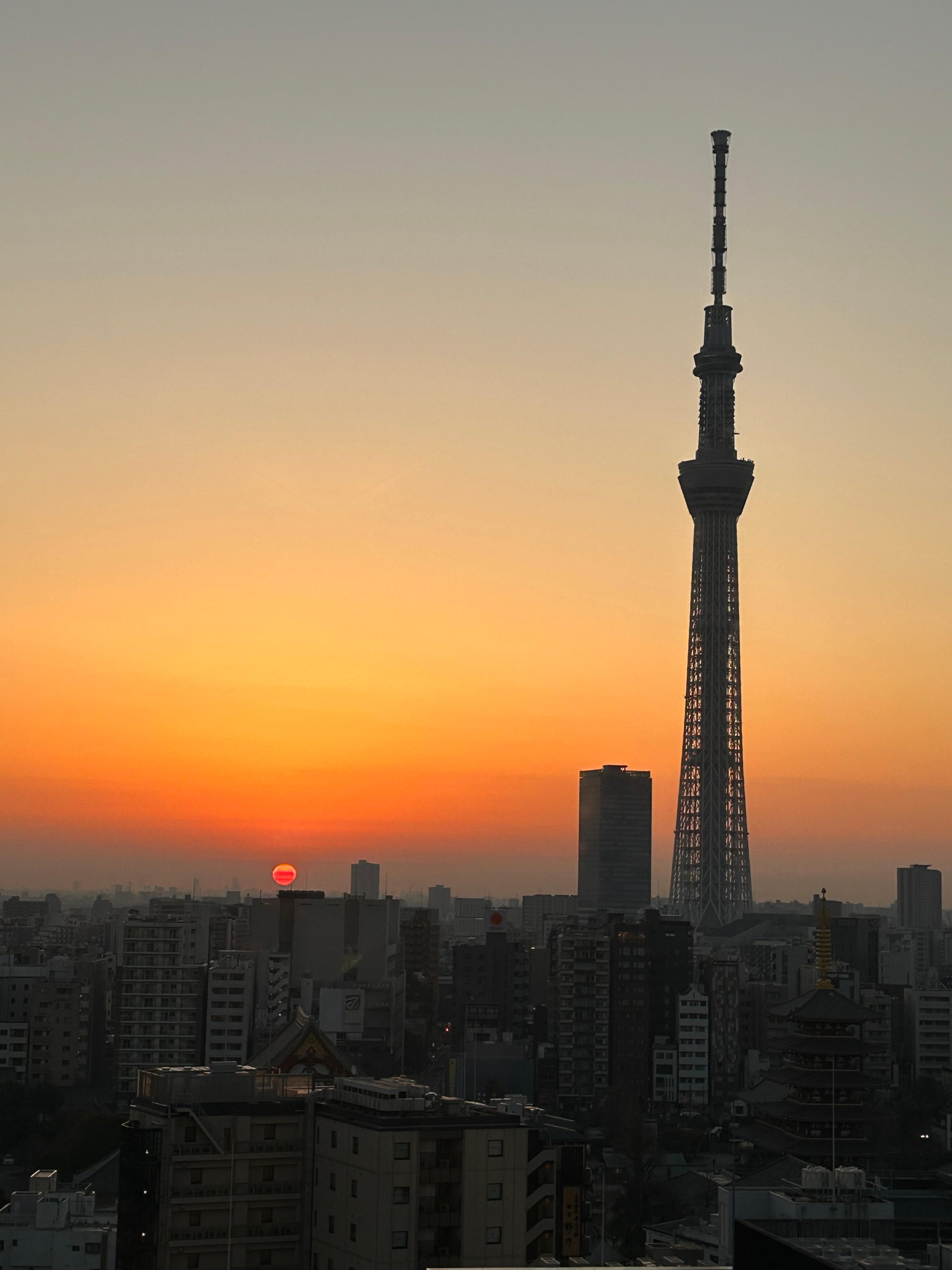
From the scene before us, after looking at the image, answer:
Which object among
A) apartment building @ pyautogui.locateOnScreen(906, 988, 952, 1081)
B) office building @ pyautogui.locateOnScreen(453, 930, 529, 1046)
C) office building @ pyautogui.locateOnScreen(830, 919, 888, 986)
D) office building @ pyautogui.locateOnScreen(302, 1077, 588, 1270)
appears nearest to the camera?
office building @ pyautogui.locateOnScreen(302, 1077, 588, 1270)

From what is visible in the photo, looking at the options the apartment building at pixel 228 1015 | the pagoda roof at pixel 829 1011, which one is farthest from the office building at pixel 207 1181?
the apartment building at pixel 228 1015

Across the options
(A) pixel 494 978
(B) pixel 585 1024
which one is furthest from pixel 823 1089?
(A) pixel 494 978

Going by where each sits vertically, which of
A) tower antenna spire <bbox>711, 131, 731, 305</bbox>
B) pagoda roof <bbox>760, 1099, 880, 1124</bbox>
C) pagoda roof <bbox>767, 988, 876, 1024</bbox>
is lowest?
pagoda roof <bbox>760, 1099, 880, 1124</bbox>

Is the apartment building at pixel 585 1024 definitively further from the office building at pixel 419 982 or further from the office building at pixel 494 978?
the office building at pixel 494 978

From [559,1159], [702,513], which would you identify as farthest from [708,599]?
[559,1159]

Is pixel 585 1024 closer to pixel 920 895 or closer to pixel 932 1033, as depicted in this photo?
pixel 932 1033

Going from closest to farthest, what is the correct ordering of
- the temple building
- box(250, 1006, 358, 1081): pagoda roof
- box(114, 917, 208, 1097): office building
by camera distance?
box(250, 1006, 358, 1081): pagoda roof → the temple building → box(114, 917, 208, 1097): office building

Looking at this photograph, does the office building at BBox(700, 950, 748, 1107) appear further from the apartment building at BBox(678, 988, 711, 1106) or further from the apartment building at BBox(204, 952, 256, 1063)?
the apartment building at BBox(204, 952, 256, 1063)

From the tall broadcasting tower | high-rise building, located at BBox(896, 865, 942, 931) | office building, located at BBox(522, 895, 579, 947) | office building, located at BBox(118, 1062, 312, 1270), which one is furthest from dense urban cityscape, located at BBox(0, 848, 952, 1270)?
high-rise building, located at BBox(896, 865, 942, 931)
